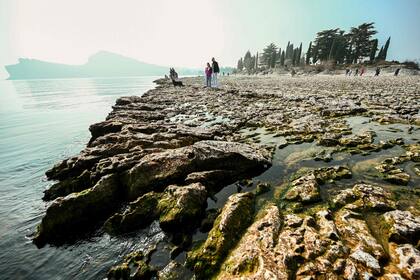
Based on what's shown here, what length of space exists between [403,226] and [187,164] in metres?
6.00

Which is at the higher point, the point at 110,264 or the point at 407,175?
the point at 407,175

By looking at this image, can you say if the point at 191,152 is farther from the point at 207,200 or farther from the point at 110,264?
the point at 110,264

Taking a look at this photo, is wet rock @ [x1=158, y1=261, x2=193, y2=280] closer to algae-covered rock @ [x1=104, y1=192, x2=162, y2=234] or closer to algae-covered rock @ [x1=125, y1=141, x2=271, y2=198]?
algae-covered rock @ [x1=104, y1=192, x2=162, y2=234]

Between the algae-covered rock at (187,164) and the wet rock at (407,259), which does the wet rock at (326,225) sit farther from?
the algae-covered rock at (187,164)

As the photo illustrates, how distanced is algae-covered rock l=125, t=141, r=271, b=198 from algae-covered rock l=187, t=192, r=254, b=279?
252 cm

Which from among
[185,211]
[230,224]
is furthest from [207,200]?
[230,224]

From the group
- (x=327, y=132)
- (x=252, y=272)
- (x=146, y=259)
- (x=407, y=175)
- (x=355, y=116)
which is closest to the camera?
(x=252, y=272)

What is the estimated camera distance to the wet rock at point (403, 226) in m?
4.57

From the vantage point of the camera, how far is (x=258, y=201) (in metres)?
6.73

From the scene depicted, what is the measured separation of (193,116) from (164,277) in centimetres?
1416

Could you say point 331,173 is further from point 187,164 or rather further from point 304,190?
point 187,164

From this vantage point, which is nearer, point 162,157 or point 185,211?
point 185,211

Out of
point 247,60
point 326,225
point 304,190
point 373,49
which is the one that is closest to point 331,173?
point 304,190

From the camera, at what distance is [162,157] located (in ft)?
28.1
